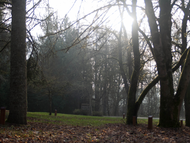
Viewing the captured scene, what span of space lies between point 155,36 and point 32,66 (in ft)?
27.4

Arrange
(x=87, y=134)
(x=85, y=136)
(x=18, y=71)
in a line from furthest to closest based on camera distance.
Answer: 1. (x=18, y=71)
2. (x=87, y=134)
3. (x=85, y=136)

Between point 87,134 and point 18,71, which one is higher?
point 18,71

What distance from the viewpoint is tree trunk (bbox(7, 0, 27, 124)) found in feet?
27.4

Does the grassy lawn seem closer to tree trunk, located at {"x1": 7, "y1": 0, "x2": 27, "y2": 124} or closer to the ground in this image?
the ground

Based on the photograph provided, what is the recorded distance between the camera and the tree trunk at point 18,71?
329 inches

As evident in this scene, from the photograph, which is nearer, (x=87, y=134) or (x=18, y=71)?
(x=87, y=134)

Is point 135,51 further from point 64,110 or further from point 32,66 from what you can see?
point 64,110

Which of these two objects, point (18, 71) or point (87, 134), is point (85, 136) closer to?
point (87, 134)

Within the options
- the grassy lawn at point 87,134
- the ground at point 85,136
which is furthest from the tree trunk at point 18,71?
the ground at point 85,136

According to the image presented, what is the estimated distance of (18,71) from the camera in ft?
28.1

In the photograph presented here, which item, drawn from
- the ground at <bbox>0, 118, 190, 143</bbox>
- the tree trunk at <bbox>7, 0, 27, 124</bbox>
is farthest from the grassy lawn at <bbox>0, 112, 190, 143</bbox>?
the tree trunk at <bbox>7, 0, 27, 124</bbox>

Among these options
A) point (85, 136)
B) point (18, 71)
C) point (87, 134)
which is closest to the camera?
point (85, 136)

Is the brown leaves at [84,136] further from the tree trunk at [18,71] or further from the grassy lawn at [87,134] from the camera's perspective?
the tree trunk at [18,71]

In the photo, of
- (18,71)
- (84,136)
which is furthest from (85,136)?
(18,71)
